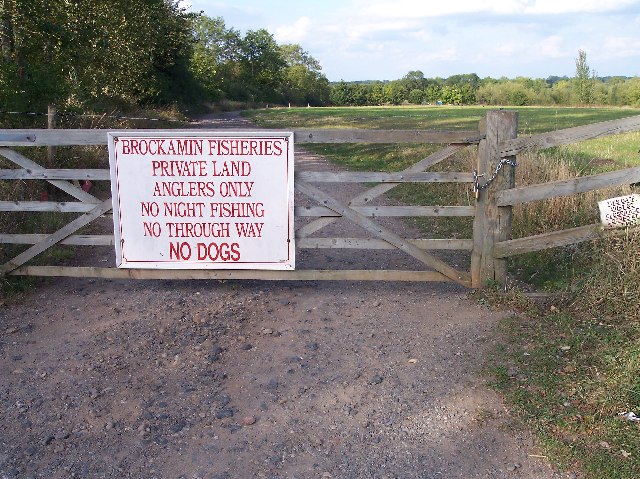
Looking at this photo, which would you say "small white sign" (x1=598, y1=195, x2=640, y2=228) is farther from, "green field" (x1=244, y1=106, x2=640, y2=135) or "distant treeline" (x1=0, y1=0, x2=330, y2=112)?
"green field" (x1=244, y1=106, x2=640, y2=135)

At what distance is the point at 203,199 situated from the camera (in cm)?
612

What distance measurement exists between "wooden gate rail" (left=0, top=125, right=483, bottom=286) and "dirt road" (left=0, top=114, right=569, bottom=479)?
261 millimetres

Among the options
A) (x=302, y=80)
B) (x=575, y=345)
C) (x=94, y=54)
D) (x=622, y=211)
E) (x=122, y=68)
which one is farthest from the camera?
(x=302, y=80)

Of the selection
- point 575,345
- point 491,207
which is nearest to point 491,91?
point 491,207

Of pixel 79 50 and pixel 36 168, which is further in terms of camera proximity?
pixel 79 50

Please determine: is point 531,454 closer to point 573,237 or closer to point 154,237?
point 573,237

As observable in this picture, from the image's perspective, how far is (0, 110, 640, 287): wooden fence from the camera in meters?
5.74

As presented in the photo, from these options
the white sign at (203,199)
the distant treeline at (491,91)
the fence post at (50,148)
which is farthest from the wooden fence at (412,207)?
the distant treeline at (491,91)

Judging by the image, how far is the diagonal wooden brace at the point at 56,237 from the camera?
6.25 m

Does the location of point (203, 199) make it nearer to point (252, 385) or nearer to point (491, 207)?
point (252, 385)

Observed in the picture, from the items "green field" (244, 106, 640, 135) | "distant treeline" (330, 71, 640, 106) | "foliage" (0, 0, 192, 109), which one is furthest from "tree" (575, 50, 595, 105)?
"foliage" (0, 0, 192, 109)

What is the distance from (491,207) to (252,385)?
9.21 feet

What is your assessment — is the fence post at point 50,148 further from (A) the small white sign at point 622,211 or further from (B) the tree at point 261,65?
(B) the tree at point 261,65

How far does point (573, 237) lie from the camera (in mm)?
5812
